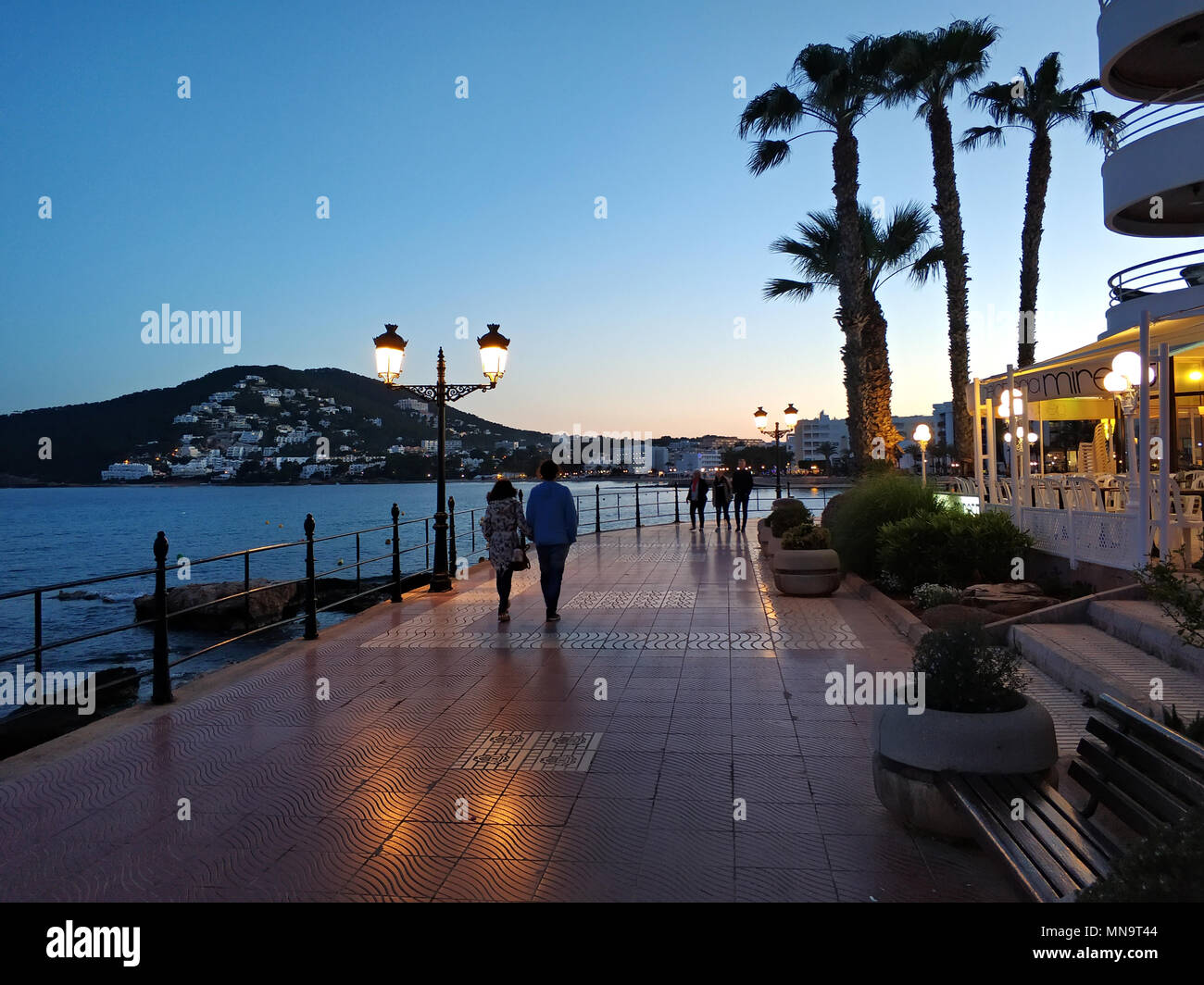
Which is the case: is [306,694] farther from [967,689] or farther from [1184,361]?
[1184,361]

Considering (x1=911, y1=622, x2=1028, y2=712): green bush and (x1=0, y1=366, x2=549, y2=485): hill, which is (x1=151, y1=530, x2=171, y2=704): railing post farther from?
(x1=0, y1=366, x2=549, y2=485): hill

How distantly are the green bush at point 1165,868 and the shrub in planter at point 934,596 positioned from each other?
6739 millimetres

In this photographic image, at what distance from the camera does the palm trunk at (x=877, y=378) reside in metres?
19.5

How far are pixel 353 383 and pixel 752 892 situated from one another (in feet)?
356

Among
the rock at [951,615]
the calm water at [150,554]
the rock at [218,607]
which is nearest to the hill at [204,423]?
the calm water at [150,554]

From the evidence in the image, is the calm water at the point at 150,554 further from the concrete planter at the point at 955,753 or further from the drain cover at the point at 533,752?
the concrete planter at the point at 955,753

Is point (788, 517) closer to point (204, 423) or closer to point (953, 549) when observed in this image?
point (953, 549)

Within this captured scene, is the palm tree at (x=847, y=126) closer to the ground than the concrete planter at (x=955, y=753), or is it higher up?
higher up

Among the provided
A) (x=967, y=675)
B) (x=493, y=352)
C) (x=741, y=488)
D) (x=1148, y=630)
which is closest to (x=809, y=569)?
(x=1148, y=630)

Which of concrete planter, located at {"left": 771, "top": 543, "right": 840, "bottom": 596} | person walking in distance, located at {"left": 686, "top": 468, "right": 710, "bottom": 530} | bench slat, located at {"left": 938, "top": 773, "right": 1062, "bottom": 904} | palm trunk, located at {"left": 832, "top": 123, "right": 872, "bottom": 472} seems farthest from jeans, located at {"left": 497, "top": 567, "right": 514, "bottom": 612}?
person walking in distance, located at {"left": 686, "top": 468, "right": 710, "bottom": 530}

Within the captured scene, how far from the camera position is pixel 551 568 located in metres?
9.53

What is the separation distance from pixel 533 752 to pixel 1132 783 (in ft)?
10.0
